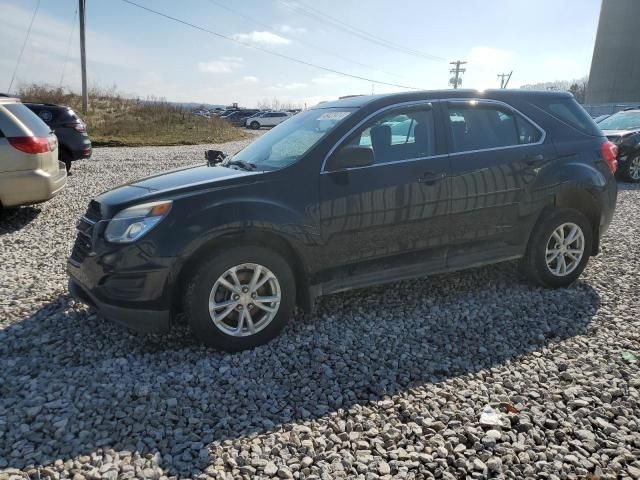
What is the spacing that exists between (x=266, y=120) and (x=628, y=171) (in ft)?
113

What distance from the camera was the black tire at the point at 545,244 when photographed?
4395 millimetres

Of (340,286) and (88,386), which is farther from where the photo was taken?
(340,286)

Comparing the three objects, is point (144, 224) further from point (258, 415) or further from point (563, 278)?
point (563, 278)

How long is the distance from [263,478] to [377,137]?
104 inches

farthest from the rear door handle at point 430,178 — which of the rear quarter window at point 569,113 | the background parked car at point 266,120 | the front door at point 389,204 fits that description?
the background parked car at point 266,120

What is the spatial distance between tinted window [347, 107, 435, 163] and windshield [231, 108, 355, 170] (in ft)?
0.79

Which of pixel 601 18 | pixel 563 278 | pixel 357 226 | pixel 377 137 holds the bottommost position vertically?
pixel 563 278

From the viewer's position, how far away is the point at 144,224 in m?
3.20

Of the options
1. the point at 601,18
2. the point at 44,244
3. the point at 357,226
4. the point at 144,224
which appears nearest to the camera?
the point at 144,224

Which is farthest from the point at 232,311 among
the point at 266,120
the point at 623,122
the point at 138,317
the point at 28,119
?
the point at 266,120

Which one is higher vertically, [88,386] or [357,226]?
[357,226]

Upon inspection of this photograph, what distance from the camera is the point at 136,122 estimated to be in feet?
85.9

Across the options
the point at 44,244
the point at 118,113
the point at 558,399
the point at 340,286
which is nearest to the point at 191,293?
the point at 340,286

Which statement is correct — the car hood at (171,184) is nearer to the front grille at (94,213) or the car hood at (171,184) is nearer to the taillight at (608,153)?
the front grille at (94,213)
